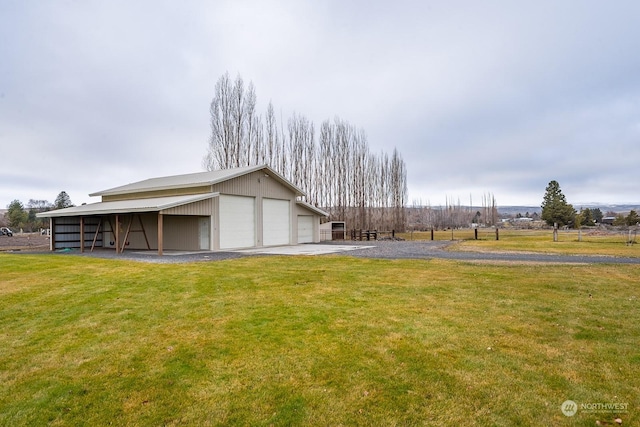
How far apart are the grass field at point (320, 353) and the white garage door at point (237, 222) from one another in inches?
419

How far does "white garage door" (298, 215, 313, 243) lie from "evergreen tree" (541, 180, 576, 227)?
43.4 meters

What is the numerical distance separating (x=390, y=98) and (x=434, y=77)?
3.26m

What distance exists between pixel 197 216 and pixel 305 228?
881 centimetres

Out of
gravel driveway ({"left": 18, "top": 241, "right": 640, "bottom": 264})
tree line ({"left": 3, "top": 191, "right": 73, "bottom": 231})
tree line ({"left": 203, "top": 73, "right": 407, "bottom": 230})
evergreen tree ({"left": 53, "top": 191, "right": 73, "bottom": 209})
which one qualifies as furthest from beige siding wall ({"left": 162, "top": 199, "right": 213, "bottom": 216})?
evergreen tree ({"left": 53, "top": 191, "right": 73, "bottom": 209})

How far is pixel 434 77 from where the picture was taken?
17.3 meters

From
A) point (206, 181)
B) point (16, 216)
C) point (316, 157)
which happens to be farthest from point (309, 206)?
point (16, 216)

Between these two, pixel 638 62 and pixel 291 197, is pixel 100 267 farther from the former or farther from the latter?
pixel 638 62

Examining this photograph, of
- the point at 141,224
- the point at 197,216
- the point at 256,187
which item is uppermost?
the point at 256,187

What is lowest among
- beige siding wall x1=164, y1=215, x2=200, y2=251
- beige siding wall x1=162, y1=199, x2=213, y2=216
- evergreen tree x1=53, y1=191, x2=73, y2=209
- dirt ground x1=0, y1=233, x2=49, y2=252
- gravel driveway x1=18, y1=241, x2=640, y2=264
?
gravel driveway x1=18, y1=241, x2=640, y2=264

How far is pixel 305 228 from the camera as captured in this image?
25.5 meters

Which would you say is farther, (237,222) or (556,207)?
(556,207)

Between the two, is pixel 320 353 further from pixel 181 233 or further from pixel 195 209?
pixel 181 233

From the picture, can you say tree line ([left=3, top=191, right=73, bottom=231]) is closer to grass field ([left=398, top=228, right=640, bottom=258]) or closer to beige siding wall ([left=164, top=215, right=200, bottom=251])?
beige siding wall ([left=164, top=215, right=200, bottom=251])

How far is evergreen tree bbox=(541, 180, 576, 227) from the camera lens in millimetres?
53438
